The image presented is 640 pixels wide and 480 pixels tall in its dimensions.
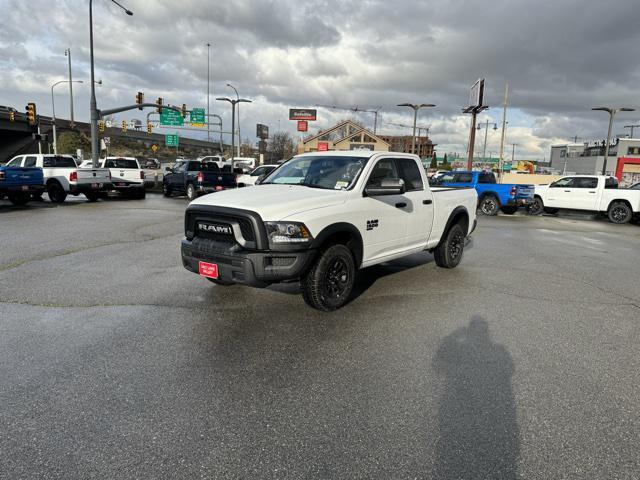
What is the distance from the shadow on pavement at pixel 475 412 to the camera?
2.57 meters

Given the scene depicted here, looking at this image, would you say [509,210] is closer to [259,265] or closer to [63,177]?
[259,265]

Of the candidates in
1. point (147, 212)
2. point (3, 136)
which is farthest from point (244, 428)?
point (3, 136)

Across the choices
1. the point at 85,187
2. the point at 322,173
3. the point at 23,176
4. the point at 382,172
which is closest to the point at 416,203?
the point at 382,172

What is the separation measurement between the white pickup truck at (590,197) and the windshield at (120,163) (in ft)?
61.5

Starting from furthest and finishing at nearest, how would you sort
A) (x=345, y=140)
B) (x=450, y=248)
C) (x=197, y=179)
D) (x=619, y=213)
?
(x=345, y=140), (x=197, y=179), (x=619, y=213), (x=450, y=248)

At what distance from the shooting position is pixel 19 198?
1711 centimetres

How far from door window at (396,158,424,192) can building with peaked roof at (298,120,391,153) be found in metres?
68.0

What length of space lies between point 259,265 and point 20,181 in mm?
15963

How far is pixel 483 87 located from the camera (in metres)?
35.4

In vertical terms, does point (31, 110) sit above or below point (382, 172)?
above

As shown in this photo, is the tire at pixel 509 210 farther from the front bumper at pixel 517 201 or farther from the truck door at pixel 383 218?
the truck door at pixel 383 218

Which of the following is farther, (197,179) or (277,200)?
(197,179)

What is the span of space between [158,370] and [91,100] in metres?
25.0

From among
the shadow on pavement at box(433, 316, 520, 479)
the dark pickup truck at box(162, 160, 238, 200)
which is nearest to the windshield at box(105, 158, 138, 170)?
the dark pickup truck at box(162, 160, 238, 200)
